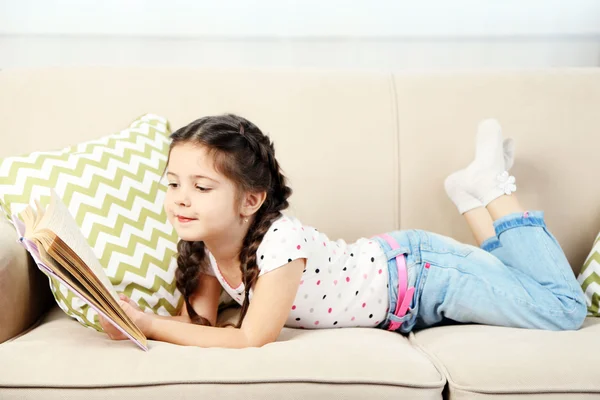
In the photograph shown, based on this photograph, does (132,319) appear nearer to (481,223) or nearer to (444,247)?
(444,247)

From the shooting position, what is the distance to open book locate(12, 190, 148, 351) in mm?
1012

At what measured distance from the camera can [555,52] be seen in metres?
2.24

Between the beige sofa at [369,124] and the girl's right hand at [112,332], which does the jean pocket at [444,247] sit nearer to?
the beige sofa at [369,124]

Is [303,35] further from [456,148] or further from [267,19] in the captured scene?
[456,148]

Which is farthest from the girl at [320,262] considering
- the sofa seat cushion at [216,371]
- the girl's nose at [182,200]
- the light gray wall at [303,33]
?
the light gray wall at [303,33]

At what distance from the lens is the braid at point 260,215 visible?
1.34m

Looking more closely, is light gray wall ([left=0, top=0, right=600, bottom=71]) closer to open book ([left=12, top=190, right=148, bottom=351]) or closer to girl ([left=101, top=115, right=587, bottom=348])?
girl ([left=101, top=115, right=587, bottom=348])

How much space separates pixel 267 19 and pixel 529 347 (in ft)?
4.49

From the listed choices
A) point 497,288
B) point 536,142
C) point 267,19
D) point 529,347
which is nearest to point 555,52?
point 536,142

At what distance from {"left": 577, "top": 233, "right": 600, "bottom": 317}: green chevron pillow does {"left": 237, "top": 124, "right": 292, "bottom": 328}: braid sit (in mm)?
730

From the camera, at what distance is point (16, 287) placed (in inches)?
51.6

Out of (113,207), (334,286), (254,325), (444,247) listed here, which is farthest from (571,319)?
(113,207)

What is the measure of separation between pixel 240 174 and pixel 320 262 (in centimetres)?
27

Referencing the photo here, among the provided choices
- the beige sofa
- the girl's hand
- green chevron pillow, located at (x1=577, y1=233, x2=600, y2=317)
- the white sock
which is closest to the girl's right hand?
the girl's hand
